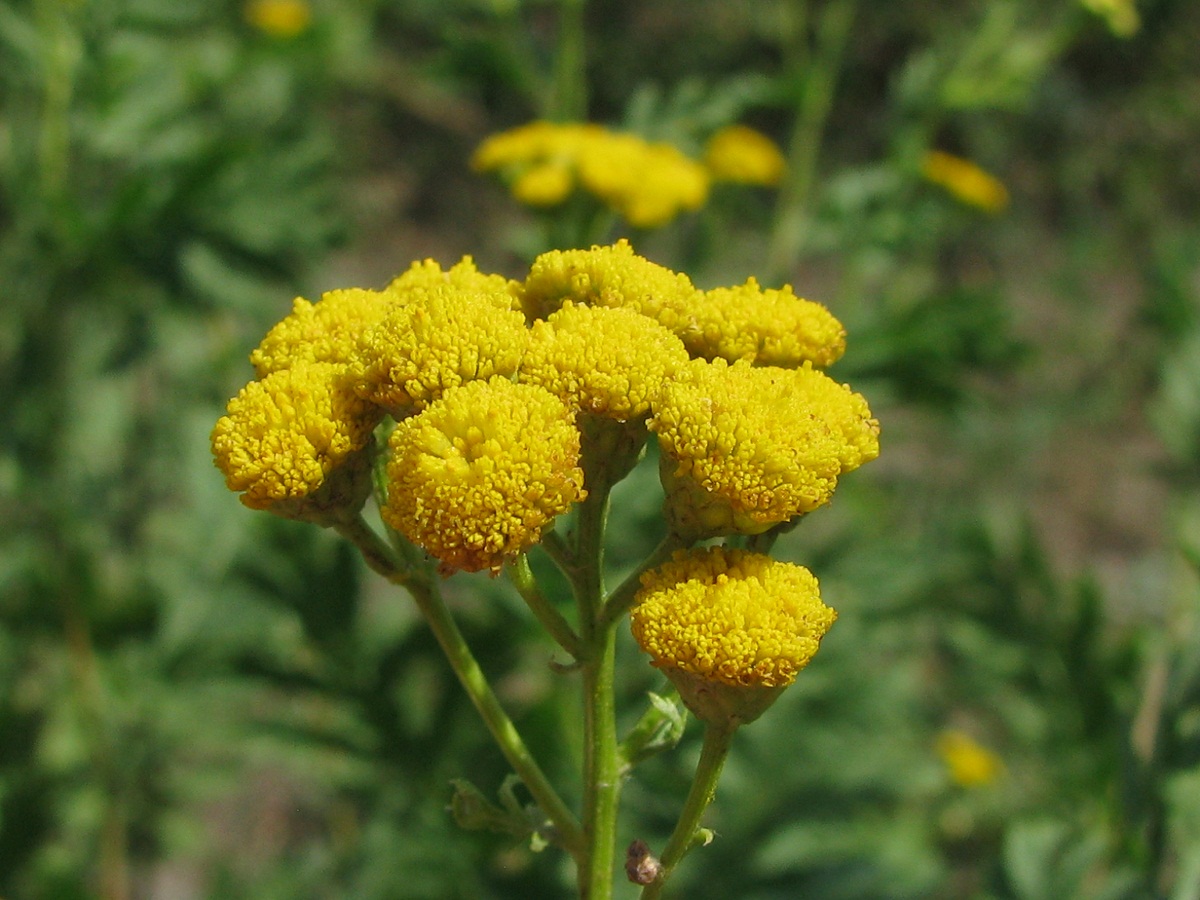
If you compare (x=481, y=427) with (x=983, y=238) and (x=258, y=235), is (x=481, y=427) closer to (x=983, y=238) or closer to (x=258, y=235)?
(x=258, y=235)

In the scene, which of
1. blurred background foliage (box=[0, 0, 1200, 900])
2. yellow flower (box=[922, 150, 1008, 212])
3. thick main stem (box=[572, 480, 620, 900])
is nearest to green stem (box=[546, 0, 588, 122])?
blurred background foliage (box=[0, 0, 1200, 900])

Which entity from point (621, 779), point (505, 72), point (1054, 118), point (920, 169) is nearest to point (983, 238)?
point (1054, 118)

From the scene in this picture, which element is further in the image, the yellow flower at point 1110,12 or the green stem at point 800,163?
the green stem at point 800,163

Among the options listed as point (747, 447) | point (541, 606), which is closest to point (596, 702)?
point (541, 606)

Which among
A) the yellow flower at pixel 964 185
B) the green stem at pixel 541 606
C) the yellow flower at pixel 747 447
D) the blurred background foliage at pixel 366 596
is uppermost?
the yellow flower at pixel 964 185

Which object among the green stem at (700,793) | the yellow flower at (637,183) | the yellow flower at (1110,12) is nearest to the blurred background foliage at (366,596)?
the yellow flower at (1110,12)

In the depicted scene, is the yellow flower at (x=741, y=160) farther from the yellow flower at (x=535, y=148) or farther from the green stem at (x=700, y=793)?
the green stem at (x=700, y=793)
